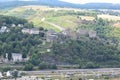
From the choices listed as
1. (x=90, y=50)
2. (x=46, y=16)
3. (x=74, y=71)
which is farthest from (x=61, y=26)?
(x=74, y=71)

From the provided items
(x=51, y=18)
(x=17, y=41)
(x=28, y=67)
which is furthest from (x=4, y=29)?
(x=51, y=18)

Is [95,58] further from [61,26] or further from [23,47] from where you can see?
[61,26]

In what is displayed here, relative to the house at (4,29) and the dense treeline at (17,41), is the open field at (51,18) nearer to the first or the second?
the house at (4,29)

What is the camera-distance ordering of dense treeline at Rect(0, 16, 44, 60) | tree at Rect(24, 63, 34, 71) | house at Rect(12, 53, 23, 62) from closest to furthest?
tree at Rect(24, 63, 34, 71)
house at Rect(12, 53, 23, 62)
dense treeline at Rect(0, 16, 44, 60)

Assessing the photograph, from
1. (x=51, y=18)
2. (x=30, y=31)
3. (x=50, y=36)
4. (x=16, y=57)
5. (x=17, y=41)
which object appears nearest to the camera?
(x=16, y=57)

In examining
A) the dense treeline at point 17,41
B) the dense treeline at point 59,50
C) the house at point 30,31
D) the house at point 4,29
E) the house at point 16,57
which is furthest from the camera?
the house at point 30,31

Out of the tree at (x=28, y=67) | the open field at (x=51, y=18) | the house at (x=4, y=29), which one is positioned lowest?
the open field at (x=51, y=18)

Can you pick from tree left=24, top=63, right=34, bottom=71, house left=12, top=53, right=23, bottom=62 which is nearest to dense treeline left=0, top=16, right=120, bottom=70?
tree left=24, top=63, right=34, bottom=71

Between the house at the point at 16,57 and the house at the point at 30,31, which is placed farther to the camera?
the house at the point at 30,31

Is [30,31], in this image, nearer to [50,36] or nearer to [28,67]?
[50,36]

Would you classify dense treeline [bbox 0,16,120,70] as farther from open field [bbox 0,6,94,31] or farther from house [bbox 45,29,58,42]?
open field [bbox 0,6,94,31]

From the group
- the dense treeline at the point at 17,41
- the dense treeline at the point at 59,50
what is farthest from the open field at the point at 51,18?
the dense treeline at the point at 59,50
